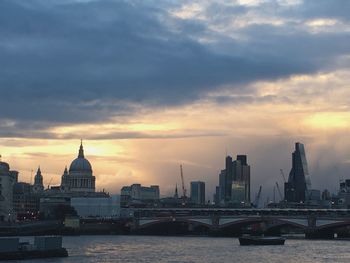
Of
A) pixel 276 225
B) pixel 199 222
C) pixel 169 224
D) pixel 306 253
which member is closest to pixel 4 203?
pixel 169 224

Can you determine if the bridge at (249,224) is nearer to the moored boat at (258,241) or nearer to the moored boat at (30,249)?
the moored boat at (258,241)

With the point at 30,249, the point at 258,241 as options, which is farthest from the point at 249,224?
the point at 30,249

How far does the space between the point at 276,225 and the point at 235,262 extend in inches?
2917

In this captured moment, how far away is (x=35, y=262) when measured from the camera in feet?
239

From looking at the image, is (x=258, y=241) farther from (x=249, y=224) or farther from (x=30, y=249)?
(x=30, y=249)

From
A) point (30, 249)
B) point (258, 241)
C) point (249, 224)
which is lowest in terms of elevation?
point (30, 249)

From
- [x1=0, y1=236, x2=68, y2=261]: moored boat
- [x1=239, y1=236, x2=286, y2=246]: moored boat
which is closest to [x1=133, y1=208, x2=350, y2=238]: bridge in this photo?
[x1=239, y1=236, x2=286, y2=246]: moored boat

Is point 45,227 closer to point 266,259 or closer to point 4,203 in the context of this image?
point 4,203

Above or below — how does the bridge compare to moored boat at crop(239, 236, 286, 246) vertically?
above

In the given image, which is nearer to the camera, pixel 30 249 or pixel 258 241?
pixel 30 249

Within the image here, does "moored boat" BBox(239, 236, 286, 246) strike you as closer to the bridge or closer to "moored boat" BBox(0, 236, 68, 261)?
the bridge

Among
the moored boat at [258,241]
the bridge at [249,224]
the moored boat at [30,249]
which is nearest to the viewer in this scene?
the moored boat at [30,249]

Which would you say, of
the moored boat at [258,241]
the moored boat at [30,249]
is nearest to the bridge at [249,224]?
the moored boat at [258,241]

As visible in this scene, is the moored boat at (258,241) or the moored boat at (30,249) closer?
the moored boat at (30,249)
